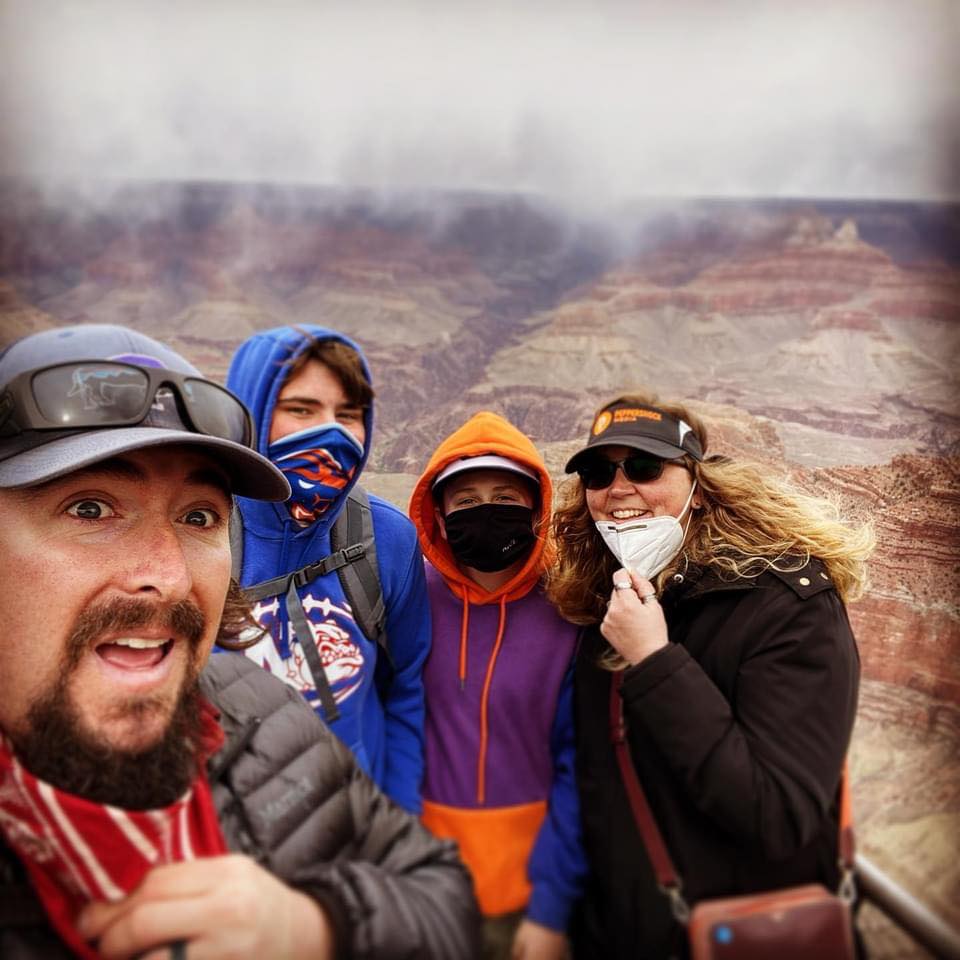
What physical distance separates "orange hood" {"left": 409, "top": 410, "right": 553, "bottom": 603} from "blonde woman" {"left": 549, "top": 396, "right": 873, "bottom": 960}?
0.18 meters

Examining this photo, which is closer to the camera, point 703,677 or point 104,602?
point 104,602

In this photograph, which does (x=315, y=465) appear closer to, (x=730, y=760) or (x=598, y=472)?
(x=598, y=472)

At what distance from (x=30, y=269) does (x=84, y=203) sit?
479cm

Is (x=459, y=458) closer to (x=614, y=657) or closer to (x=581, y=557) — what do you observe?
(x=581, y=557)

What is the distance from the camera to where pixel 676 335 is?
48.4ft

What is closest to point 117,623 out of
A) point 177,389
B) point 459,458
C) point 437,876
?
point 177,389

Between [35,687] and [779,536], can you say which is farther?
[779,536]

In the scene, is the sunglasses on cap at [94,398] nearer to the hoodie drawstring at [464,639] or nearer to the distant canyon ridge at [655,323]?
the hoodie drawstring at [464,639]

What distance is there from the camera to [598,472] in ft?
5.23

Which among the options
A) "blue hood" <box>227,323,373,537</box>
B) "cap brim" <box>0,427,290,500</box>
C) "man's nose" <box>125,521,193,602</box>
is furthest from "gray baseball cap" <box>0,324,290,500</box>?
"blue hood" <box>227,323,373,537</box>

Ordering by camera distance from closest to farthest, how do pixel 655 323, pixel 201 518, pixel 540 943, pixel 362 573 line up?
pixel 201 518 → pixel 540 943 → pixel 362 573 → pixel 655 323

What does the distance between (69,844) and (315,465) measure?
1000mm

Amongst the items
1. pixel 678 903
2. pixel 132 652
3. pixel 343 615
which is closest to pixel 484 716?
pixel 343 615

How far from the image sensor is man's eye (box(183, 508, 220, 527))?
1009mm
